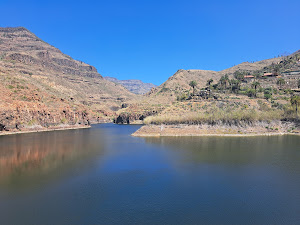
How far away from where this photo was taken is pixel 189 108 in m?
68.4

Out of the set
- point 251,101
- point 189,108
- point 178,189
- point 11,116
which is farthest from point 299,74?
point 11,116

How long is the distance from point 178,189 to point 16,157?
2751 centimetres

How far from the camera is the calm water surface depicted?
1444 cm

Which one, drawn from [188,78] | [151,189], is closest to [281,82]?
[188,78]

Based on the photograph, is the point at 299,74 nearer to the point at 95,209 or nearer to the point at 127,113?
the point at 127,113

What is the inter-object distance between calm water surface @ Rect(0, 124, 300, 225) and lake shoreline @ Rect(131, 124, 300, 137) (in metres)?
23.9

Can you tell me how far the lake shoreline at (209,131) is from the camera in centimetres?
5591

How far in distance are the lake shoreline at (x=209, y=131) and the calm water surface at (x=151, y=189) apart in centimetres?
2393

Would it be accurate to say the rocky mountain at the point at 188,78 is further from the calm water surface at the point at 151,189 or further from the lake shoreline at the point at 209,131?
the calm water surface at the point at 151,189

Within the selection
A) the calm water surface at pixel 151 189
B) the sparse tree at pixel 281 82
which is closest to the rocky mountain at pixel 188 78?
the sparse tree at pixel 281 82

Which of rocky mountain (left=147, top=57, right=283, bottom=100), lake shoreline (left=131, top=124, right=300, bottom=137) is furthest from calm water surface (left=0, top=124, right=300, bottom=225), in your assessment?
rocky mountain (left=147, top=57, right=283, bottom=100)

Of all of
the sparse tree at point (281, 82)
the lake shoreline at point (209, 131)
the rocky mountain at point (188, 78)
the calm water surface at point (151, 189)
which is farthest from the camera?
the rocky mountain at point (188, 78)

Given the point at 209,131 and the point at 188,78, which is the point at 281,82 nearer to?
the point at 209,131

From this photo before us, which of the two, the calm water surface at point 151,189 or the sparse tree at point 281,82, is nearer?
the calm water surface at point 151,189
